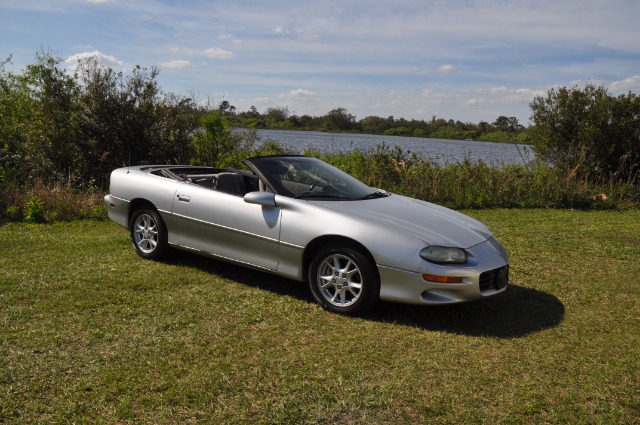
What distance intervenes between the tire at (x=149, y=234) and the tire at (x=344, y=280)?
6.84ft

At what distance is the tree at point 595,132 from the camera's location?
15183mm

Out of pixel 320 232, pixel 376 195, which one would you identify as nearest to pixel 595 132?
pixel 376 195

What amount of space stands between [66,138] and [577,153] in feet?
40.7

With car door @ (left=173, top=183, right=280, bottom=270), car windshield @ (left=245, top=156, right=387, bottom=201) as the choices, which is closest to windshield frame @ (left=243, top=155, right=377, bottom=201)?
car windshield @ (left=245, top=156, right=387, bottom=201)

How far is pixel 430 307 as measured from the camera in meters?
5.36

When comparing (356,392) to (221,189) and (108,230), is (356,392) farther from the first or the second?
(108,230)

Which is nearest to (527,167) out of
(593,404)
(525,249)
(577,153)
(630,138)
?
(577,153)

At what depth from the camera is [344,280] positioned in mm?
5008

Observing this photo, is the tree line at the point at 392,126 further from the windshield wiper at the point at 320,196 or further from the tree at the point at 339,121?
the windshield wiper at the point at 320,196

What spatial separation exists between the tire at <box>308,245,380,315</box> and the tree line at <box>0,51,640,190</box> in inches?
316

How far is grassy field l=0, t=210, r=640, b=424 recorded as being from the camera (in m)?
3.34

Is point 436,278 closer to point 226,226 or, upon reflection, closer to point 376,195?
point 376,195

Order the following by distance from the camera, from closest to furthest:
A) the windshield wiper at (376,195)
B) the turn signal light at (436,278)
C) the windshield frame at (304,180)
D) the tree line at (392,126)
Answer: the turn signal light at (436,278), the windshield frame at (304,180), the windshield wiper at (376,195), the tree line at (392,126)

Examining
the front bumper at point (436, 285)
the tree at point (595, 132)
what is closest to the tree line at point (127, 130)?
the tree at point (595, 132)
